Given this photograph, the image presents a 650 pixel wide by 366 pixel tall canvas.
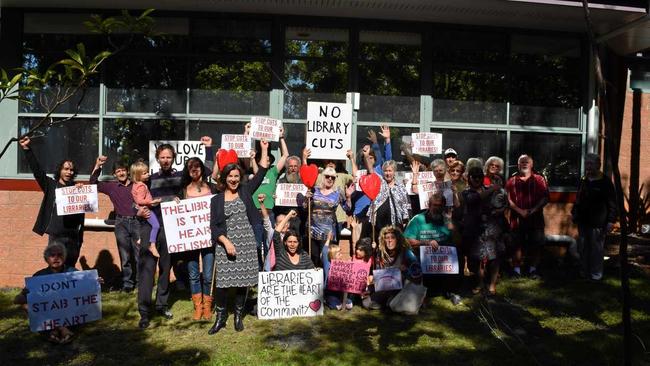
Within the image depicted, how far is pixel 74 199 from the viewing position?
7141mm

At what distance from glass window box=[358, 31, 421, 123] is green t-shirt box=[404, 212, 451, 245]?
2477 millimetres

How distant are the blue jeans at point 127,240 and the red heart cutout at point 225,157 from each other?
1.50 meters

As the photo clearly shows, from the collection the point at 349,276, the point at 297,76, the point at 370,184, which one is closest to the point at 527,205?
the point at 370,184

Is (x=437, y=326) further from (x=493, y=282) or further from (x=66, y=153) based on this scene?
(x=66, y=153)

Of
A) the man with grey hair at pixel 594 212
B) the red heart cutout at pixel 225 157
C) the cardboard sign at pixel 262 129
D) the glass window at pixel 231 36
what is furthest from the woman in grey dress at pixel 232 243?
the man with grey hair at pixel 594 212

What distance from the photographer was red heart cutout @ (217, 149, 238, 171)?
715 centimetres

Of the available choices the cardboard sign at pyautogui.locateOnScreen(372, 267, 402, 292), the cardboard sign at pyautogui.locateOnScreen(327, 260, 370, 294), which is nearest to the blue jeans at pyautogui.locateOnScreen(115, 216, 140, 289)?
the cardboard sign at pyautogui.locateOnScreen(327, 260, 370, 294)

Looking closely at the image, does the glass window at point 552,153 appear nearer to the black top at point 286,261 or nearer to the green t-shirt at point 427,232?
the green t-shirt at point 427,232

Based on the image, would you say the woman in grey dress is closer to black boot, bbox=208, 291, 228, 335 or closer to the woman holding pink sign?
black boot, bbox=208, 291, 228, 335

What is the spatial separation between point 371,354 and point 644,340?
2.69m

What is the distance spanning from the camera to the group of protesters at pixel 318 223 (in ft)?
20.4

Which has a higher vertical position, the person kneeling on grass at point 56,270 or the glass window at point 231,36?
the glass window at point 231,36

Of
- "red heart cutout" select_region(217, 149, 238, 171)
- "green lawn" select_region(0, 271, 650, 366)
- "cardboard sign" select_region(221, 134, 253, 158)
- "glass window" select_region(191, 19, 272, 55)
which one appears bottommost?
"green lawn" select_region(0, 271, 650, 366)

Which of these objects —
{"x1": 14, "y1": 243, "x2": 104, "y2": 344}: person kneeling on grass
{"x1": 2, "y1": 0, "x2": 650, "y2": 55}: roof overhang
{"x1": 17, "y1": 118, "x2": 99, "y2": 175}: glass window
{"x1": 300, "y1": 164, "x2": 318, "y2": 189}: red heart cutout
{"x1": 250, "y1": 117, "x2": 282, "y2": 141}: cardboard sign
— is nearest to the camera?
{"x1": 14, "y1": 243, "x2": 104, "y2": 344}: person kneeling on grass
